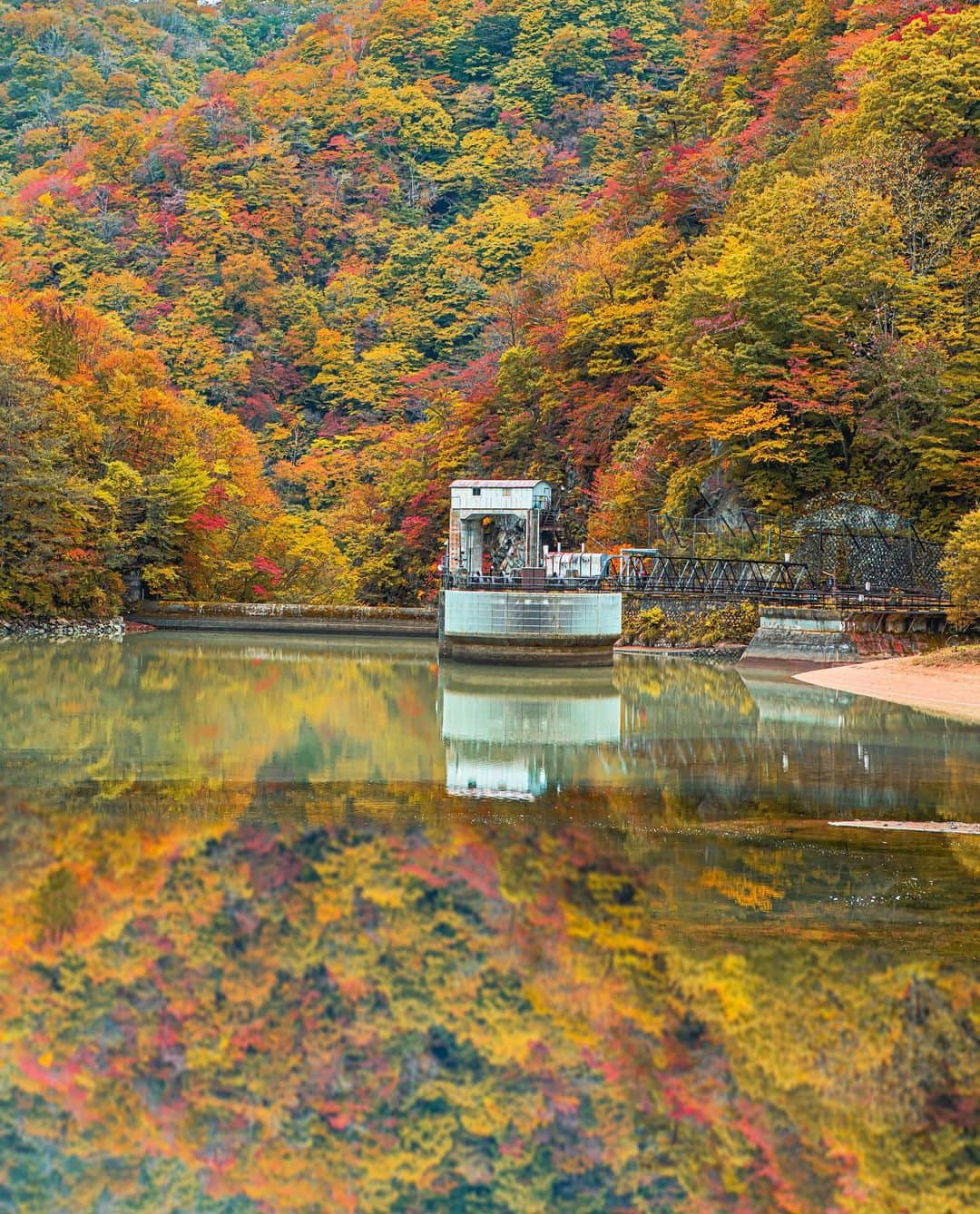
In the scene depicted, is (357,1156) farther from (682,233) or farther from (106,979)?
(682,233)

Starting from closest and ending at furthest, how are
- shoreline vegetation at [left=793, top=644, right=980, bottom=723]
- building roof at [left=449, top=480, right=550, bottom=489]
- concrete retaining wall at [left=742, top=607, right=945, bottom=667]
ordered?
1. shoreline vegetation at [left=793, top=644, right=980, bottom=723]
2. concrete retaining wall at [left=742, top=607, right=945, bottom=667]
3. building roof at [left=449, top=480, right=550, bottom=489]

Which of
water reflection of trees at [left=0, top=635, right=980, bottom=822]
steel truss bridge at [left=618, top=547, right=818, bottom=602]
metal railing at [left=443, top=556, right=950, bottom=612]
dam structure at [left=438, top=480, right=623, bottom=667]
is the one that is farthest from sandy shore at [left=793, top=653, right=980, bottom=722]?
dam structure at [left=438, top=480, right=623, bottom=667]

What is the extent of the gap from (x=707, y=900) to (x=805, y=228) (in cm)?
3677

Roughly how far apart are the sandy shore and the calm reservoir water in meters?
10.3

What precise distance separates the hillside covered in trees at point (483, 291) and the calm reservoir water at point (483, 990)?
88.6ft

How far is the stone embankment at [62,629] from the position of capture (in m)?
52.2

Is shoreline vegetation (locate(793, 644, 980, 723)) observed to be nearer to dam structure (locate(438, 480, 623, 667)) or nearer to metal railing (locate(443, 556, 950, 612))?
metal railing (locate(443, 556, 950, 612))

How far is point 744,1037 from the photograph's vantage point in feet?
34.0

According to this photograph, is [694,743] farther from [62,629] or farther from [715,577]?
[62,629]

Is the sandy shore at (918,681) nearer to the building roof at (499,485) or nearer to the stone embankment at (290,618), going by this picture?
the building roof at (499,485)

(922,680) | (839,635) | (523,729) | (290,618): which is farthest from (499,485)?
(523,729)

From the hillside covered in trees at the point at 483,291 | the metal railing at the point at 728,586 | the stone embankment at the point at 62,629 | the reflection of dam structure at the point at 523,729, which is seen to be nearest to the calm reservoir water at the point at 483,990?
the reflection of dam structure at the point at 523,729

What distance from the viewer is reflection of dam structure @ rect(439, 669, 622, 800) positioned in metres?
21.8

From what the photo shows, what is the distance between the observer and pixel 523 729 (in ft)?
93.4
